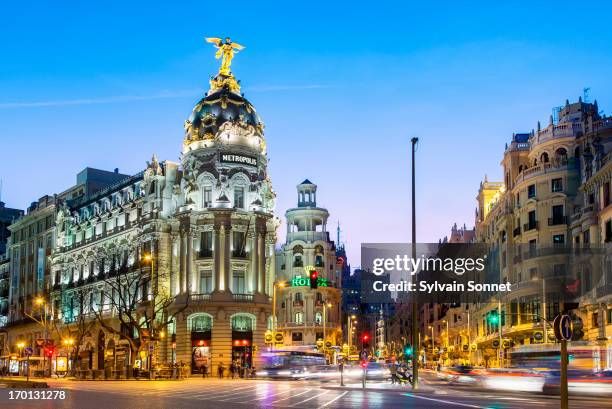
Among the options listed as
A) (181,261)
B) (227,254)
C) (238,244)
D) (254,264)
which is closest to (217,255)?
(227,254)

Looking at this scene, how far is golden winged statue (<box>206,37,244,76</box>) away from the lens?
9019 cm

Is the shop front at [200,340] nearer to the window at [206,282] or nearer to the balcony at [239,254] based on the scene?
the window at [206,282]

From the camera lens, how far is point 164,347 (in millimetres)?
85812

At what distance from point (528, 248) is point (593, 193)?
469 inches

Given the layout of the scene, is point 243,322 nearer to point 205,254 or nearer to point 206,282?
point 206,282

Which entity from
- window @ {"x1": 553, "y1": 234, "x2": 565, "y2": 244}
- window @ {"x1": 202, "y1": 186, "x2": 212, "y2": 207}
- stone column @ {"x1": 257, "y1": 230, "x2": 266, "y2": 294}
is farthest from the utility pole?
window @ {"x1": 202, "y1": 186, "x2": 212, "y2": 207}

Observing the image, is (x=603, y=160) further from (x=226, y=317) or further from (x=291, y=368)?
(x=226, y=317)

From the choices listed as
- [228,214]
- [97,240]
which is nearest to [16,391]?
[228,214]

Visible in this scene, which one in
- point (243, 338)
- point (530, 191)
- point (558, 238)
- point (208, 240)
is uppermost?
point (530, 191)

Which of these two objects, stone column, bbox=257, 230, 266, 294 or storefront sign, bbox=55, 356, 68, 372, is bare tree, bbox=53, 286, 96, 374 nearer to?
storefront sign, bbox=55, 356, 68, 372

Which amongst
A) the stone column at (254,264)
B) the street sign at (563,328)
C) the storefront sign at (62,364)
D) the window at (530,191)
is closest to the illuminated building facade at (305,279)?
the stone column at (254,264)

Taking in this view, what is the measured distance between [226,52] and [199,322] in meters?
29.4

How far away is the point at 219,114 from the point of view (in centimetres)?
8619

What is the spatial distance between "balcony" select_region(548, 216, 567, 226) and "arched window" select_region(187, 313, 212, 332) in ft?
112
